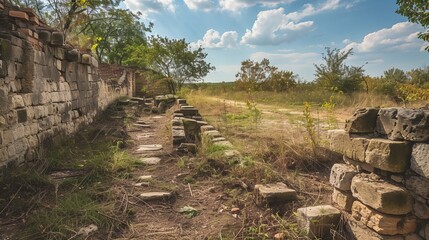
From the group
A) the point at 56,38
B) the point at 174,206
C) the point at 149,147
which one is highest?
the point at 56,38

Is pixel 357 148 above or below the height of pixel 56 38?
below

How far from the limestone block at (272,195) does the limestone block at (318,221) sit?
42 cm

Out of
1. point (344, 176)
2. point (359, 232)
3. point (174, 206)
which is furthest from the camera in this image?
point (174, 206)

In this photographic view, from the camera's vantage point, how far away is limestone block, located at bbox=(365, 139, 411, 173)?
2082 mm

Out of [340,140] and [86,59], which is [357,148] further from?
[86,59]

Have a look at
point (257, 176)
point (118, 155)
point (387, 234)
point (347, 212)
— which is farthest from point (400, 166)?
point (118, 155)

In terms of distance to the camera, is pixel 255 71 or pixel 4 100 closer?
pixel 4 100

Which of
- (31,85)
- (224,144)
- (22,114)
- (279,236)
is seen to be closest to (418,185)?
(279,236)

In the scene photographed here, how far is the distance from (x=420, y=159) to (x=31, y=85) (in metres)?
4.78

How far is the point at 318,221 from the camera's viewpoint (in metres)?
2.41

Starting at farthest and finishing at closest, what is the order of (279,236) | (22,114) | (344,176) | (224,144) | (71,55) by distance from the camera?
1. (71,55)
2. (224,144)
3. (22,114)
4. (344,176)
5. (279,236)

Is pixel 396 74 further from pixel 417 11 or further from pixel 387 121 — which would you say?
pixel 387 121

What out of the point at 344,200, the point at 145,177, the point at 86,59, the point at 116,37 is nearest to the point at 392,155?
the point at 344,200

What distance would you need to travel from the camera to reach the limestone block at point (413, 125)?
6.36ft
